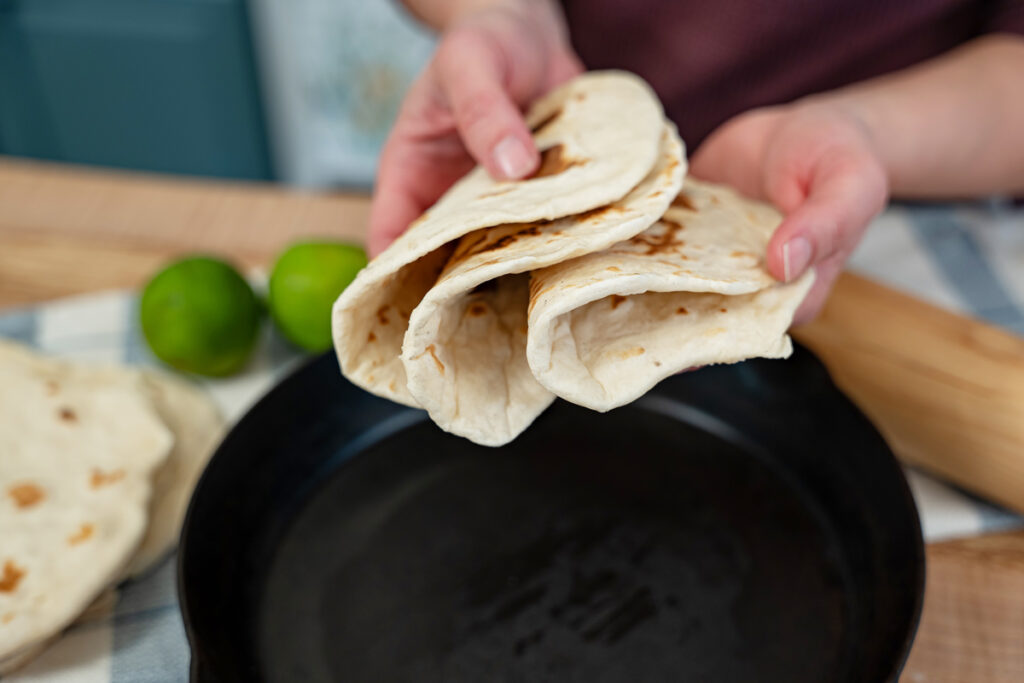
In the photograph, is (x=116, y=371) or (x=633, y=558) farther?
(x=116, y=371)

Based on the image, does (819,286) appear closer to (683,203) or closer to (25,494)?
(683,203)

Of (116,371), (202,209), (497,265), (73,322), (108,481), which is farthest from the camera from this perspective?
(202,209)

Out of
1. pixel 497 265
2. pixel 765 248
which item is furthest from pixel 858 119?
pixel 497 265

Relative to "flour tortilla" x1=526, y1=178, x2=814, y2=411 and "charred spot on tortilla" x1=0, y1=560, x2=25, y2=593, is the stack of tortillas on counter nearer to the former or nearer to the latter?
"charred spot on tortilla" x1=0, y1=560, x2=25, y2=593

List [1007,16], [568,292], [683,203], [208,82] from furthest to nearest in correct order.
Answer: [208,82], [1007,16], [683,203], [568,292]

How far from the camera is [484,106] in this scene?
83 centimetres

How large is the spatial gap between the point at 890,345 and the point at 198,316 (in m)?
0.78

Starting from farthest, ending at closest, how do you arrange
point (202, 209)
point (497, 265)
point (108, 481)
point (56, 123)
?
point (56, 123) → point (202, 209) → point (108, 481) → point (497, 265)

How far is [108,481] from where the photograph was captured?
2.84 feet

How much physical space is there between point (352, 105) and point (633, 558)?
1.86 metres

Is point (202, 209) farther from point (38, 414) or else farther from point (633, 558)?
point (633, 558)

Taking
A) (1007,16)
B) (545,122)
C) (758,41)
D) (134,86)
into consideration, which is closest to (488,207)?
(545,122)

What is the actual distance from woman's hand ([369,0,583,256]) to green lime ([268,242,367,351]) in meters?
0.08

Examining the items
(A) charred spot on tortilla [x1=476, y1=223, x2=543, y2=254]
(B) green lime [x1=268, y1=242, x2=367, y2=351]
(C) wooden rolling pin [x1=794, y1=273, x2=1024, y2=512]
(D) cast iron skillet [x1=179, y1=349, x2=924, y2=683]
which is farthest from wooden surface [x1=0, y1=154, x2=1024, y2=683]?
(A) charred spot on tortilla [x1=476, y1=223, x2=543, y2=254]
